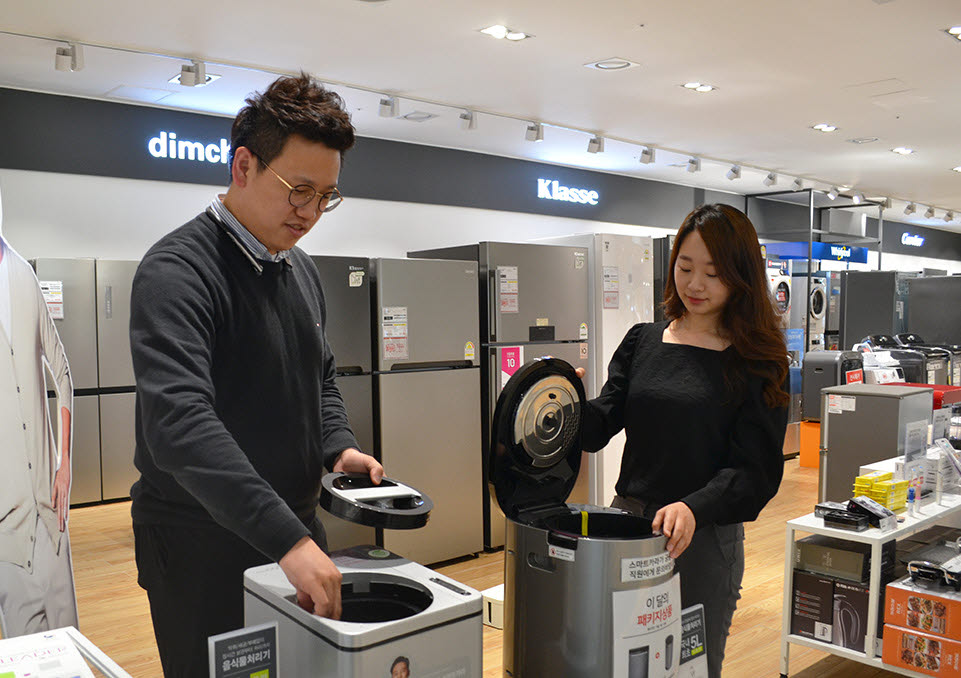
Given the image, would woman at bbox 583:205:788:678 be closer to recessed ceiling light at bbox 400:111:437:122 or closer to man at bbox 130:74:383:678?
man at bbox 130:74:383:678

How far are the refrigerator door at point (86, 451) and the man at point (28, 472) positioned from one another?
4.55m

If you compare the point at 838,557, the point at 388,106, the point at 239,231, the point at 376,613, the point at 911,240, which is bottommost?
the point at 838,557

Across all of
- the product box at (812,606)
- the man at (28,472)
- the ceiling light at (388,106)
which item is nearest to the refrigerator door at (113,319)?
the ceiling light at (388,106)

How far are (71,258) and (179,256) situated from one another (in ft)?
16.8

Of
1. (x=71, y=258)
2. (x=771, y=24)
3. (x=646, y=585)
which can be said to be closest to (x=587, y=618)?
(x=646, y=585)

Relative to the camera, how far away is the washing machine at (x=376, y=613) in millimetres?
1040

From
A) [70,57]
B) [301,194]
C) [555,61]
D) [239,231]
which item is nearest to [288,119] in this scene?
[301,194]

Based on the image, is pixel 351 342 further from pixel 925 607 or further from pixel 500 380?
pixel 925 607

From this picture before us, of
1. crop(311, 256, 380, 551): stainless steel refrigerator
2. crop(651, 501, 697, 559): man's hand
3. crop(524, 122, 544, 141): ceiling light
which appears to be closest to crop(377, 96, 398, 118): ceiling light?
crop(524, 122, 544, 141): ceiling light

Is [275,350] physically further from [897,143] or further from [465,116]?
[897,143]

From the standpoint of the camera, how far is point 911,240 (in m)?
15.2

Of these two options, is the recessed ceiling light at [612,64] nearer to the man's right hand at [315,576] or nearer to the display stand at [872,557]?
the display stand at [872,557]

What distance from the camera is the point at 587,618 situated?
1.47 metres

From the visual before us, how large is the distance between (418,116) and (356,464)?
5779mm
